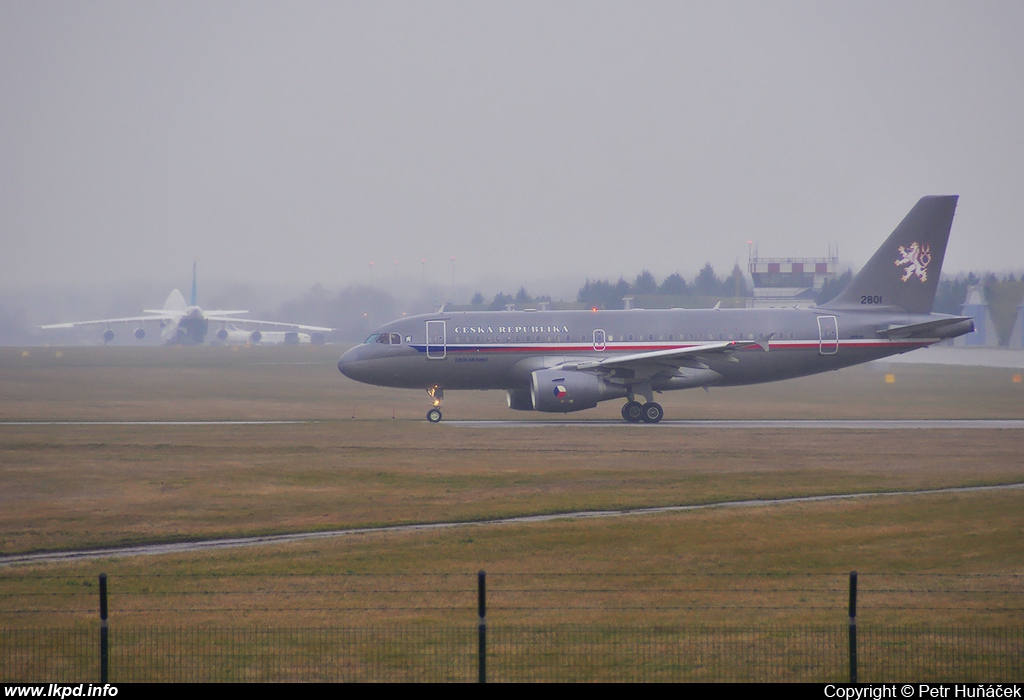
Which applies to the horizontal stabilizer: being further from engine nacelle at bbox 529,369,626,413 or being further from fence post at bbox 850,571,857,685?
fence post at bbox 850,571,857,685

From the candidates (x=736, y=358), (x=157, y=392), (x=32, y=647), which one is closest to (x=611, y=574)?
(x=32, y=647)

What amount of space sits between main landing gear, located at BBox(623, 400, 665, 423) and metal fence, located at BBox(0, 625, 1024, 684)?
24941 mm

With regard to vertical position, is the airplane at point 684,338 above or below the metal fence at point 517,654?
above

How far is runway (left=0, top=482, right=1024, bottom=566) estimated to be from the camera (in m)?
16.5

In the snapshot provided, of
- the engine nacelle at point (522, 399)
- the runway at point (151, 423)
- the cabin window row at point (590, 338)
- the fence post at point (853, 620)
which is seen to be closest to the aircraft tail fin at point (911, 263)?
the cabin window row at point (590, 338)

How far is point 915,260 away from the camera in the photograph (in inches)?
1478

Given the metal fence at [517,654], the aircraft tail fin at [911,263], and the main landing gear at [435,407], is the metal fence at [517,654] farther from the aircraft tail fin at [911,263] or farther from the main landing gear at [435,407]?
the aircraft tail fin at [911,263]

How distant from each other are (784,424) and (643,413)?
507cm

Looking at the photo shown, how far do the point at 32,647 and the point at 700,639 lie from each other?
25.0 ft

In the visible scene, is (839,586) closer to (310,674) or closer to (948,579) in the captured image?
(948,579)

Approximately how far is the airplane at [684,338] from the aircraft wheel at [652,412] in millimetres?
36

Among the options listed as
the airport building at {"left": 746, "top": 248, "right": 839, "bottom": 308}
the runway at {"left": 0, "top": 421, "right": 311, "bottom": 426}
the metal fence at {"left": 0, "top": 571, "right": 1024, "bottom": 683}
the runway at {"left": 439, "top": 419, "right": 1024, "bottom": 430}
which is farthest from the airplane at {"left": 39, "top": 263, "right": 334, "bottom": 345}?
the metal fence at {"left": 0, "top": 571, "right": 1024, "bottom": 683}

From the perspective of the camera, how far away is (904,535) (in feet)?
57.1

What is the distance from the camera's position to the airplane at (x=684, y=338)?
121 feet
